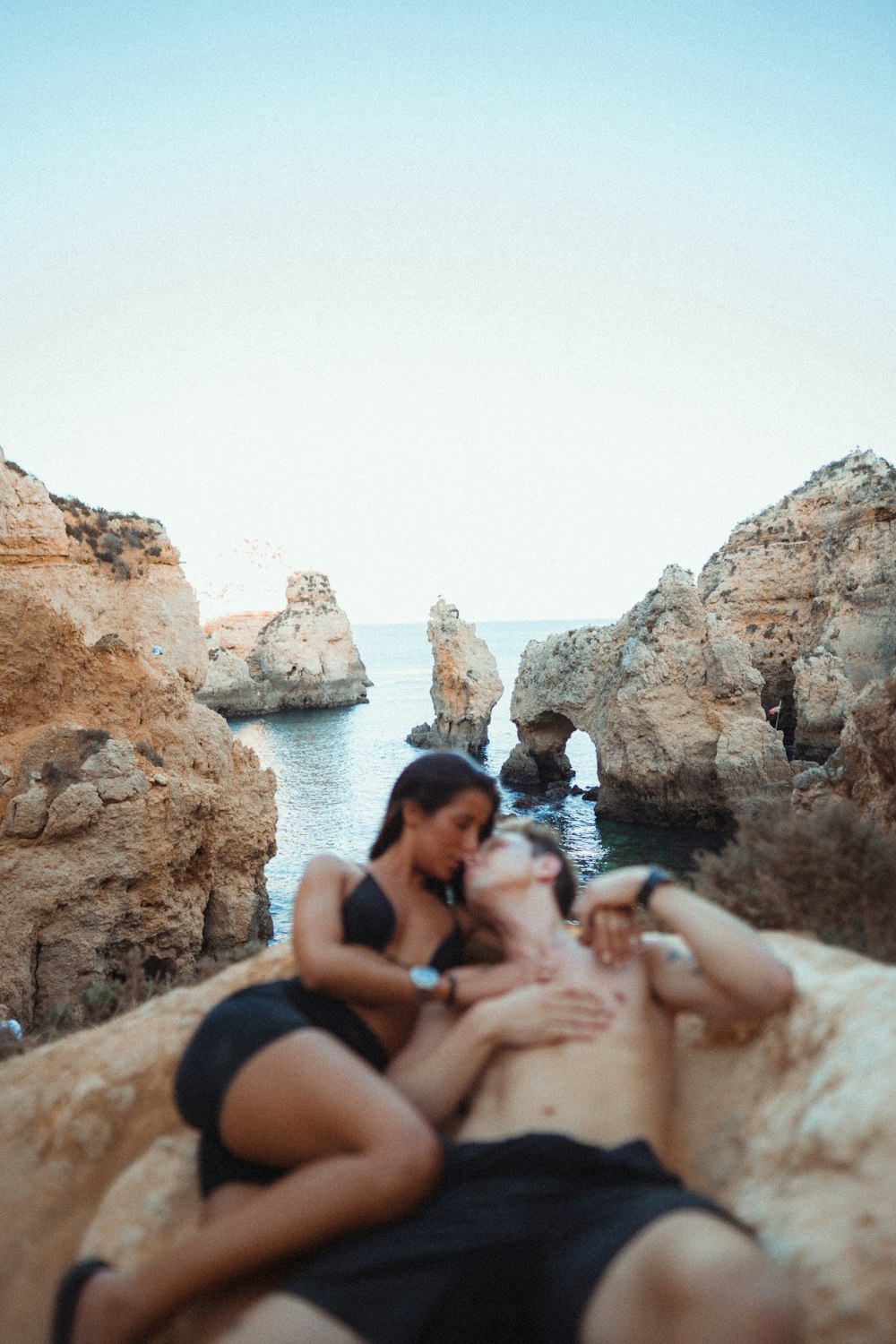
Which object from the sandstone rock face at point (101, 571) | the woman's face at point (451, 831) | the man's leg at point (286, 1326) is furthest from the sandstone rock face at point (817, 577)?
the man's leg at point (286, 1326)

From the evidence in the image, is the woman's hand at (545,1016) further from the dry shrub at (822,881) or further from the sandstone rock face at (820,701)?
the sandstone rock face at (820,701)

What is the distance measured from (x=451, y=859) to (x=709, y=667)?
22149mm

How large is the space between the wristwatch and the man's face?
0.35 m

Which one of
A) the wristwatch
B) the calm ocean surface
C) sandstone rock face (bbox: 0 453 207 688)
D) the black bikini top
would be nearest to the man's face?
the black bikini top

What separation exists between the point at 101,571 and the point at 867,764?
10.8 metres

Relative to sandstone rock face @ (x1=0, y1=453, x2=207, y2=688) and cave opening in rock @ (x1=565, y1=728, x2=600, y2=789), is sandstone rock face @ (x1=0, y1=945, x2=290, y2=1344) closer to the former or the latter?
sandstone rock face @ (x1=0, y1=453, x2=207, y2=688)

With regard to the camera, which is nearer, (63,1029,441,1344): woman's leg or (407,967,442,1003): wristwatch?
(63,1029,441,1344): woman's leg

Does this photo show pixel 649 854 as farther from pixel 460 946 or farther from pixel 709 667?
pixel 460 946

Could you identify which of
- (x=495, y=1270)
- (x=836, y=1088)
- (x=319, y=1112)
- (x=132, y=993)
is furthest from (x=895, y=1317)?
(x=132, y=993)

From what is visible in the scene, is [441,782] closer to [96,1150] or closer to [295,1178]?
[295,1178]

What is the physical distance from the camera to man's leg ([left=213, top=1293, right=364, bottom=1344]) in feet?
5.77

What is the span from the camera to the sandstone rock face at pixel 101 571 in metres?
10.5

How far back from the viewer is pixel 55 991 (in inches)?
354

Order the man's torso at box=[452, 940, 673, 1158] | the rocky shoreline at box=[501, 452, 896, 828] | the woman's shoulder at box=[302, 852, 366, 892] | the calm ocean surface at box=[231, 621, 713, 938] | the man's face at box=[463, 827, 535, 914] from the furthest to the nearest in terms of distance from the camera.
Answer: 1. the rocky shoreline at box=[501, 452, 896, 828]
2. the calm ocean surface at box=[231, 621, 713, 938]
3. the man's face at box=[463, 827, 535, 914]
4. the woman's shoulder at box=[302, 852, 366, 892]
5. the man's torso at box=[452, 940, 673, 1158]
